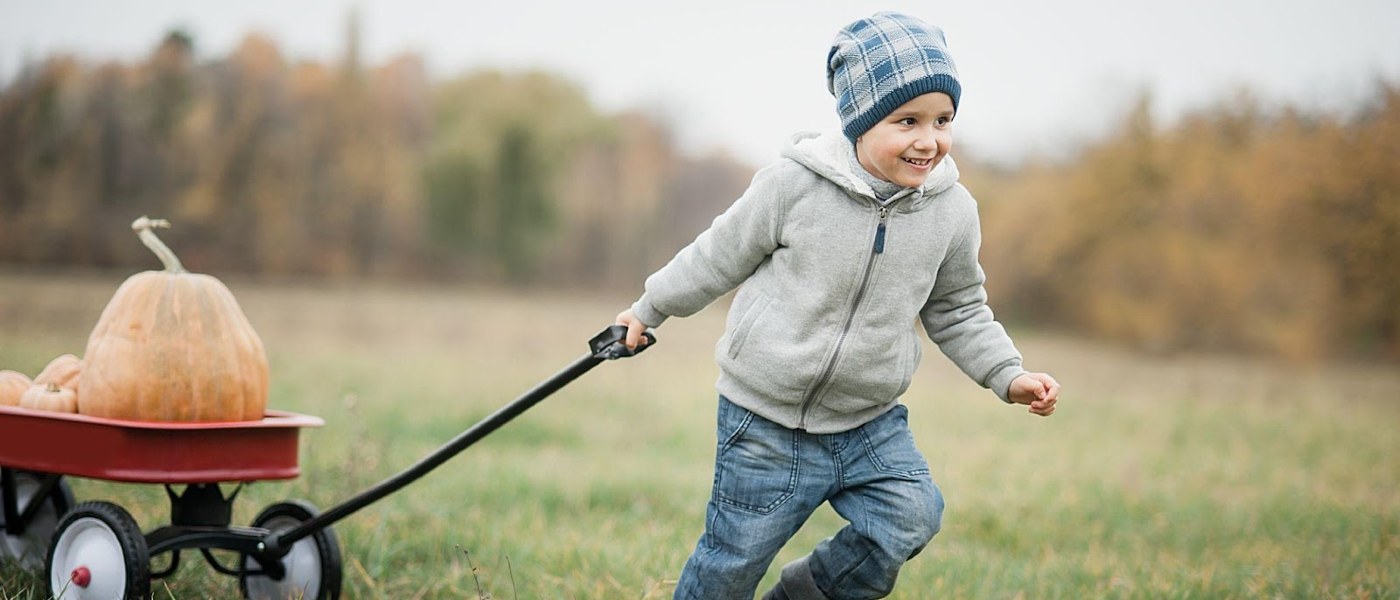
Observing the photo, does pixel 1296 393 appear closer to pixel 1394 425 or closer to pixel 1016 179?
pixel 1394 425

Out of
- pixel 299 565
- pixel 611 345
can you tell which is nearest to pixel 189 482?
pixel 299 565

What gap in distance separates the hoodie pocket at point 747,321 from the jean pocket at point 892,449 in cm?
41

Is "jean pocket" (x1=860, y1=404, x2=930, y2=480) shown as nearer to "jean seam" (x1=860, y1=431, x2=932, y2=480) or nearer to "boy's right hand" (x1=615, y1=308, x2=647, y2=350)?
"jean seam" (x1=860, y1=431, x2=932, y2=480)

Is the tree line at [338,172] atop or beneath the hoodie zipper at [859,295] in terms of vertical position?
atop

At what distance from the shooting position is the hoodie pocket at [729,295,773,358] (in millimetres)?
3281

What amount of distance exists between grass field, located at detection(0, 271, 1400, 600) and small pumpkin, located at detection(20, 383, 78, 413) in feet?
1.77

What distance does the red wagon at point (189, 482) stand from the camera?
11.5ft

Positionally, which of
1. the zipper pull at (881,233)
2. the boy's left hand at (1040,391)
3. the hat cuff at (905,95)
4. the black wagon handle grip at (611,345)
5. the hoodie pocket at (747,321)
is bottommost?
the boy's left hand at (1040,391)

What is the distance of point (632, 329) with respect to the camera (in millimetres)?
3354

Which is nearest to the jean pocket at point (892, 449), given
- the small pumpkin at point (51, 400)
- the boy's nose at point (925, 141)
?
the boy's nose at point (925, 141)

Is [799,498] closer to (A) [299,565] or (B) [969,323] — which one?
(B) [969,323]

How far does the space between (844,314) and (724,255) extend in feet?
1.17

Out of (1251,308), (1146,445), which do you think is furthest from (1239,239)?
(1146,445)

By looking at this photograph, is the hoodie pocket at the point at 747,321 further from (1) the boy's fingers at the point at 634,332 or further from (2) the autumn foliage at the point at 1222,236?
(2) the autumn foliage at the point at 1222,236
